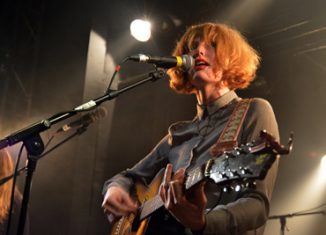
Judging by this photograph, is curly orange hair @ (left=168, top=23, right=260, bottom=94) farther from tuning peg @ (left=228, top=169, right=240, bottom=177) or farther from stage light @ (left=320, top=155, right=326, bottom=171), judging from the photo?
stage light @ (left=320, top=155, right=326, bottom=171)

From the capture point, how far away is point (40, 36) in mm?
5180

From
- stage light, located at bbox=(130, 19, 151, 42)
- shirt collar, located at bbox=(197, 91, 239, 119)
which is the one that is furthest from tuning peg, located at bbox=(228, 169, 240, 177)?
stage light, located at bbox=(130, 19, 151, 42)

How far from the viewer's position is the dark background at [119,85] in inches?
183

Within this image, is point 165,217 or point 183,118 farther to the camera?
point 183,118

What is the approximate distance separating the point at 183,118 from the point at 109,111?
1002mm

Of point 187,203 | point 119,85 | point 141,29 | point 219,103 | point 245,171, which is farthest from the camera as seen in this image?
point 119,85

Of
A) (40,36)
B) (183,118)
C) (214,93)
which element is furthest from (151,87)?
(214,93)

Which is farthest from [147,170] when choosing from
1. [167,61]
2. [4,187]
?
[4,187]

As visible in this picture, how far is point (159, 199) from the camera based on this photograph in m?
1.91

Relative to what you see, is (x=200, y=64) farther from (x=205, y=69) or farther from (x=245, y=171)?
(x=245, y=171)

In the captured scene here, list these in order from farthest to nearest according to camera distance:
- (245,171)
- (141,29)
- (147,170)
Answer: (141,29) < (147,170) < (245,171)

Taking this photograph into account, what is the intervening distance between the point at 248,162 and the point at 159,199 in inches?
26.3

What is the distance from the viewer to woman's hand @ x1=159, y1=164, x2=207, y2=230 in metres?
1.51

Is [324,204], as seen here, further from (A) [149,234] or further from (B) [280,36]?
(A) [149,234]
